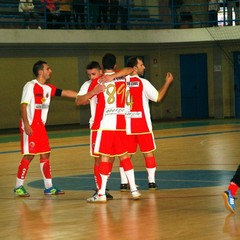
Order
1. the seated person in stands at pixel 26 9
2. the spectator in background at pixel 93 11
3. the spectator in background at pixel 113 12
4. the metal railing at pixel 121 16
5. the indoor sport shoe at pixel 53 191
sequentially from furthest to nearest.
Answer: the spectator in background at pixel 113 12, the spectator in background at pixel 93 11, the metal railing at pixel 121 16, the seated person in stands at pixel 26 9, the indoor sport shoe at pixel 53 191

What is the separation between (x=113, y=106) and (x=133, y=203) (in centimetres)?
139

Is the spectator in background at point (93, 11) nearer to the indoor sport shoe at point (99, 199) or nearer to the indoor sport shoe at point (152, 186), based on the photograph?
the indoor sport shoe at point (152, 186)

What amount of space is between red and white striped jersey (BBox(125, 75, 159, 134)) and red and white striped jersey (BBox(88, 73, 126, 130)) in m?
1.30

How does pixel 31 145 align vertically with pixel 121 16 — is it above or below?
below

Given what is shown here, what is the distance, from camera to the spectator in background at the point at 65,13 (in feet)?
101

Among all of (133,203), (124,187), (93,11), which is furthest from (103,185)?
(93,11)

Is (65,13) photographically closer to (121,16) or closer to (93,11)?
(93,11)

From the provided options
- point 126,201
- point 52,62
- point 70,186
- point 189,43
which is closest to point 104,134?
point 126,201

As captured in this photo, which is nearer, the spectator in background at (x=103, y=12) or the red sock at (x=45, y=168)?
the red sock at (x=45, y=168)

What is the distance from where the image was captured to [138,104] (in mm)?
13141

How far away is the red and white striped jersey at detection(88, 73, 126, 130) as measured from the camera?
11695 mm

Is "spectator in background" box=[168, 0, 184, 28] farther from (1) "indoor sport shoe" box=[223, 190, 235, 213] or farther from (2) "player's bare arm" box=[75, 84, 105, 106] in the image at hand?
(1) "indoor sport shoe" box=[223, 190, 235, 213]

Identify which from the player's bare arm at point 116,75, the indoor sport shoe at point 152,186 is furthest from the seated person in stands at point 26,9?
the player's bare arm at point 116,75

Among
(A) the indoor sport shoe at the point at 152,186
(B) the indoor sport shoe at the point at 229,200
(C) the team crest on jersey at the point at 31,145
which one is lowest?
(A) the indoor sport shoe at the point at 152,186
